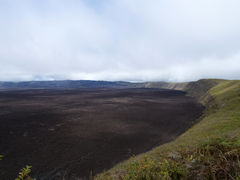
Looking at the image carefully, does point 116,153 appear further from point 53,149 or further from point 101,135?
point 53,149

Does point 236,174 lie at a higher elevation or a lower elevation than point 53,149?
higher

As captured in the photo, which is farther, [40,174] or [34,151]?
[34,151]

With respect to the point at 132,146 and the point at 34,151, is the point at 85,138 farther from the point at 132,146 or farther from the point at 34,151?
the point at 132,146

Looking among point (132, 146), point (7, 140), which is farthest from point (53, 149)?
point (132, 146)

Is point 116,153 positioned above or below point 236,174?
below

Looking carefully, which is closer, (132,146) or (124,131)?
(132,146)

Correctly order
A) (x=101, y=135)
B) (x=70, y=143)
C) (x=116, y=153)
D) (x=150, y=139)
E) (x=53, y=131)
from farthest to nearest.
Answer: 1. (x=53, y=131)
2. (x=101, y=135)
3. (x=150, y=139)
4. (x=70, y=143)
5. (x=116, y=153)

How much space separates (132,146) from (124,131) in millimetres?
8188

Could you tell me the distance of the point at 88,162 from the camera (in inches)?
666

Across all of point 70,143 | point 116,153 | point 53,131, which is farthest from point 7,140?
point 116,153

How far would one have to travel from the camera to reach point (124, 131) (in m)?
29.9

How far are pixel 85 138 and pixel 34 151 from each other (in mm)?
9158

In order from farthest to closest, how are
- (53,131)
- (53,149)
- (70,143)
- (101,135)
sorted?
(53,131), (101,135), (70,143), (53,149)

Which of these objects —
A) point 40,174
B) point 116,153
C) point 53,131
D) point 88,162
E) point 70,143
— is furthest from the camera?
point 53,131
